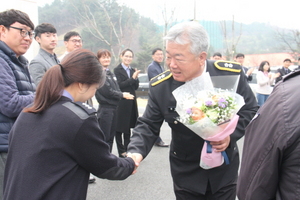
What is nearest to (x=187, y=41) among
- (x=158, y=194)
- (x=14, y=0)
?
(x=158, y=194)

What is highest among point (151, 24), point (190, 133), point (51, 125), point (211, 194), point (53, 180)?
point (51, 125)

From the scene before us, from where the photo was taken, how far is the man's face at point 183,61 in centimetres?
198

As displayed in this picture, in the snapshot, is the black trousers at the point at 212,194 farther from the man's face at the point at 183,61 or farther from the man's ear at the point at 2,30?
the man's ear at the point at 2,30

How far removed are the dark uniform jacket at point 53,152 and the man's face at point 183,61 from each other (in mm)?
805

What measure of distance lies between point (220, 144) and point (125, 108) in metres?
3.49

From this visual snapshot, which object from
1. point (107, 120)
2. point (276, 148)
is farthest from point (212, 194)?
point (107, 120)

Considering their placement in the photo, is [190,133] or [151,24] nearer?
[190,133]

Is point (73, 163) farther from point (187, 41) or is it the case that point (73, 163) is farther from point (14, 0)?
point (14, 0)

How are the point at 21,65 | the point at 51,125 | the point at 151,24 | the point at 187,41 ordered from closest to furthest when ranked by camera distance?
the point at 51,125 → the point at 187,41 → the point at 21,65 → the point at 151,24

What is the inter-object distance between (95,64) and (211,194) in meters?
1.32

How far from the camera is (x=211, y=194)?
6.97 ft

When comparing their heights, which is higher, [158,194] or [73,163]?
[73,163]

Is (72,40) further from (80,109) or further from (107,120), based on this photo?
(80,109)

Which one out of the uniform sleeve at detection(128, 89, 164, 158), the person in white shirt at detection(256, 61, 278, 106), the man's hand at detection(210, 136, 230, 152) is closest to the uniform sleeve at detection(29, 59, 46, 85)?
the uniform sleeve at detection(128, 89, 164, 158)
